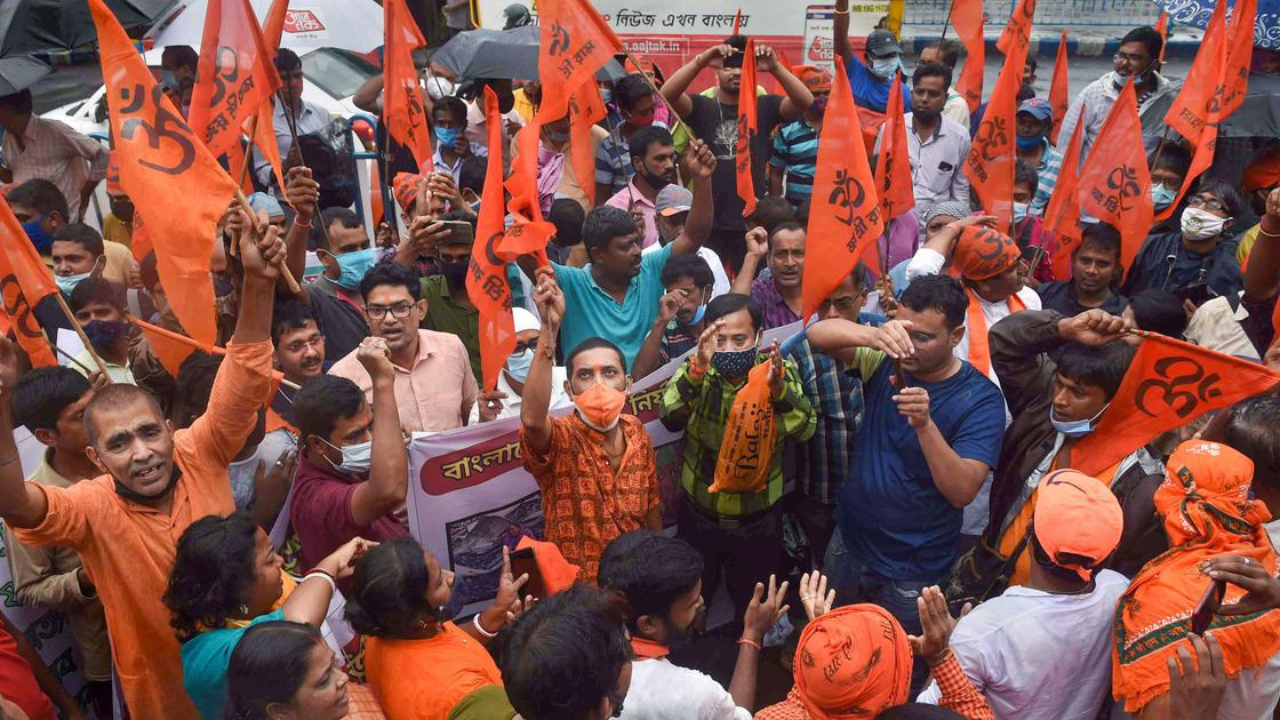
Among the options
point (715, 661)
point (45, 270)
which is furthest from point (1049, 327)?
point (45, 270)

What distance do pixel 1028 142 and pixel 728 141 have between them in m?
2.36

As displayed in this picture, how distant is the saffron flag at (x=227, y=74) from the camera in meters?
4.78

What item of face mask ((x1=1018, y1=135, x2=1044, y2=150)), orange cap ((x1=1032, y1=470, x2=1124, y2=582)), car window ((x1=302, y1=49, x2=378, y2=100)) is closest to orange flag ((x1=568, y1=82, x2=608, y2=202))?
face mask ((x1=1018, y1=135, x2=1044, y2=150))

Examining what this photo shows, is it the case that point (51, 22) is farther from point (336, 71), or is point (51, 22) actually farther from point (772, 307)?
point (336, 71)

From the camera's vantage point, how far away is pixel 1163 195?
618cm

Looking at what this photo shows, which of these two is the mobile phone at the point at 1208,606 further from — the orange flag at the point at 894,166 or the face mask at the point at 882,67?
the face mask at the point at 882,67

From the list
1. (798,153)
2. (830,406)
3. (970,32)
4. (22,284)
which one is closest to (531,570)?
(830,406)

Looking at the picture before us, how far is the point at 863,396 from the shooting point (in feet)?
13.4

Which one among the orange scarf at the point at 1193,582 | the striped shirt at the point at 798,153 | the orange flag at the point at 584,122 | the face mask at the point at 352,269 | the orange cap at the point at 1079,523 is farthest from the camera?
the striped shirt at the point at 798,153

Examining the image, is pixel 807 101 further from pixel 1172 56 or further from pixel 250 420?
pixel 1172 56

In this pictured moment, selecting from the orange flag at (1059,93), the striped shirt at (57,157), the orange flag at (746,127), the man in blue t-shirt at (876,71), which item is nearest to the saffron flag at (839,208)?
the orange flag at (746,127)

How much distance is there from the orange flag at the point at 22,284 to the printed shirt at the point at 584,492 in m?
2.01

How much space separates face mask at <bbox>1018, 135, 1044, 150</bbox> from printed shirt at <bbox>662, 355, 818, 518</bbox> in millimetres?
4493

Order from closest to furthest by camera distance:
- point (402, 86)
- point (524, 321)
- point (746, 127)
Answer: point (524, 321), point (402, 86), point (746, 127)
